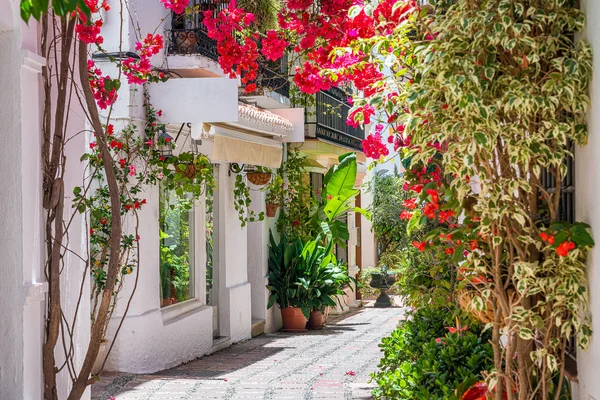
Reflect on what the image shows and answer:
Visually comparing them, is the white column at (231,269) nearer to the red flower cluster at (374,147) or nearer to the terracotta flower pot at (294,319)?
the terracotta flower pot at (294,319)

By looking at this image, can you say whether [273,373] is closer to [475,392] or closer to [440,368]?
[440,368]

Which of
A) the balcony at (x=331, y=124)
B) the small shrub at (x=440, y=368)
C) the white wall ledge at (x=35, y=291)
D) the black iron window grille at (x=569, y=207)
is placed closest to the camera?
the black iron window grille at (x=569, y=207)

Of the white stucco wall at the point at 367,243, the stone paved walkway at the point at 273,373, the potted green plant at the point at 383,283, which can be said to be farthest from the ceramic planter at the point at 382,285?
the stone paved walkway at the point at 273,373

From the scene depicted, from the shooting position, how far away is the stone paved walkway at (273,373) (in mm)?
9805

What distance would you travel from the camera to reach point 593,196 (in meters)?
4.84

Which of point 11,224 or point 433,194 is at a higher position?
point 433,194

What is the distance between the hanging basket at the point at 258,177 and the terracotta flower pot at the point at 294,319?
2.83 m

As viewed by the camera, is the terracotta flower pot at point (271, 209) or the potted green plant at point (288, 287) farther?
the potted green plant at point (288, 287)

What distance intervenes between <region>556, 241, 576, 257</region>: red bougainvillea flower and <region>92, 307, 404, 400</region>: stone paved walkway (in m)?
4.93

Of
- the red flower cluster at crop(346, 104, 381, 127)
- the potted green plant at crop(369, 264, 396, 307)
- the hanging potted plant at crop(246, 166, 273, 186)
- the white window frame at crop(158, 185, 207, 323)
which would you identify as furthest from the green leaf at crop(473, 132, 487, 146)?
the potted green plant at crop(369, 264, 396, 307)

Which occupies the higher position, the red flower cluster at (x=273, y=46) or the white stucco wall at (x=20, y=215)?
the red flower cluster at (x=273, y=46)

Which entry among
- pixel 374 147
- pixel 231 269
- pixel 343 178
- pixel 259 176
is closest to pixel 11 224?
pixel 374 147

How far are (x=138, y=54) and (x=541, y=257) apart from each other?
7.66m

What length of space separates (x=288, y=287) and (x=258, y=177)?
2.69 m
